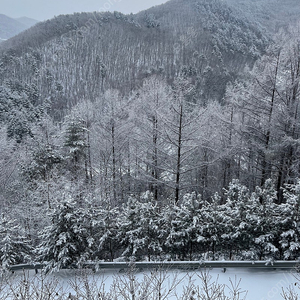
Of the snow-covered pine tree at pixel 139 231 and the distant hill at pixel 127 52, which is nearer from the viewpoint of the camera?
the snow-covered pine tree at pixel 139 231

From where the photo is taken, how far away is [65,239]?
6809mm

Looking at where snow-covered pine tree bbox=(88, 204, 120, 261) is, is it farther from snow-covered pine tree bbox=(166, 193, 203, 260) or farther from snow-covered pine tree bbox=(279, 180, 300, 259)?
snow-covered pine tree bbox=(279, 180, 300, 259)

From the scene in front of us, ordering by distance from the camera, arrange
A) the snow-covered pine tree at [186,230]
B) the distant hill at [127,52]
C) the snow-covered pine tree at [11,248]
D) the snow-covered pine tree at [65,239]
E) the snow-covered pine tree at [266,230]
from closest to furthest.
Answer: the snow-covered pine tree at [266,230] → the snow-covered pine tree at [65,239] → the snow-covered pine tree at [11,248] → the snow-covered pine tree at [186,230] → the distant hill at [127,52]

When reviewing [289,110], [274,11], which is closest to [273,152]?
[289,110]

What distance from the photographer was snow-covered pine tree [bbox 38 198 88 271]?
683 cm

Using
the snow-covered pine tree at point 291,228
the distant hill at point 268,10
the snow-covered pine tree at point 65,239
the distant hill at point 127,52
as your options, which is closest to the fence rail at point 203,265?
the snow-covered pine tree at point 291,228

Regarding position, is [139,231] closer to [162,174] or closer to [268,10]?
[162,174]

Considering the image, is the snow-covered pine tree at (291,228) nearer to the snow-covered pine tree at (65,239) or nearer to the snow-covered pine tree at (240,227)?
the snow-covered pine tree at (240,227)

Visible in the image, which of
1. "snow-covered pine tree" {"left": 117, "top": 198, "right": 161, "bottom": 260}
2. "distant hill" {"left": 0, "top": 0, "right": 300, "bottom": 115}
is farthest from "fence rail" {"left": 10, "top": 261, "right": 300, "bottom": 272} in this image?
"distant hill" {"left": 0, "top": 0, "right": 300, "bottom": 115}

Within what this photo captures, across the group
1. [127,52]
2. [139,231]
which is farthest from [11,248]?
[127,52]

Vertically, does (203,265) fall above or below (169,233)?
below

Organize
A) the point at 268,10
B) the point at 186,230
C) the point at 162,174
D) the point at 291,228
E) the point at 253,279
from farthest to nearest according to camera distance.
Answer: the point at 268,10, the point at 162,174, the point at 186,230, the point at 291,228, the point at 253,279

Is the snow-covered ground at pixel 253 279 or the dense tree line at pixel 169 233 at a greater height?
the dense tree line at pixel 169 233

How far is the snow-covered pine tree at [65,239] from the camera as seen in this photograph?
6832 millimetres
